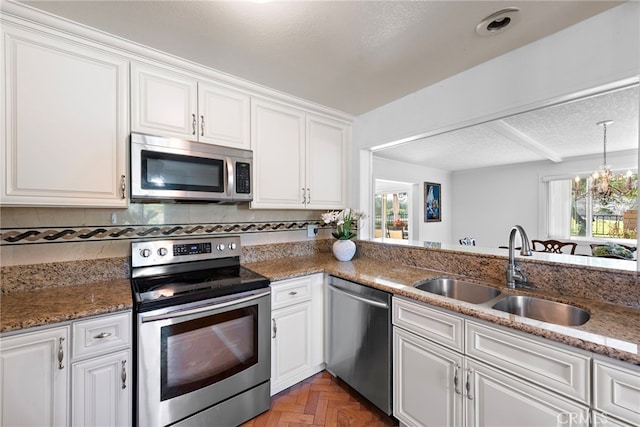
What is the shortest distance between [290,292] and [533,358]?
134cm

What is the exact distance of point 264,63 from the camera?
1718mm

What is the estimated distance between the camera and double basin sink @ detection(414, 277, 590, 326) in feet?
4.23

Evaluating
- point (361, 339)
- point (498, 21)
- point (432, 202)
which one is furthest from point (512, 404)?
point (432, 202)

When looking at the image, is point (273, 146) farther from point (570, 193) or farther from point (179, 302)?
point (570, 193)

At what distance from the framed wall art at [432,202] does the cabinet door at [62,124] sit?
5.26 metres

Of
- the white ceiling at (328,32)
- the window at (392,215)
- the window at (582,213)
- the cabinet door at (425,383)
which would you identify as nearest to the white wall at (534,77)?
the white ceiling at (328,32)

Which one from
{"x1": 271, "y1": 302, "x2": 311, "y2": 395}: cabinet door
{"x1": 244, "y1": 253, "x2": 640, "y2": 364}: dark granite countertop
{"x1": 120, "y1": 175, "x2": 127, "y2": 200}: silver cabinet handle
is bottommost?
{"x1": 271, "y1": 302, "x2": 311, "y2": 395}: cabinet door

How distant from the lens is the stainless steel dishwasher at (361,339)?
1.60 meters

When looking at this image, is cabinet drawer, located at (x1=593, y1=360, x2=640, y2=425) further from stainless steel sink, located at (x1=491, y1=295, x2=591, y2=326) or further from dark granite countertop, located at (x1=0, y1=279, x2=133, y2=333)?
dark granite countertop, located at (x1=0, y1=279, x2=133, y2=333)

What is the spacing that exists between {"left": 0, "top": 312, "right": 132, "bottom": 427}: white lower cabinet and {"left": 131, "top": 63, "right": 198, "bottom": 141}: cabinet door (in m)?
1.08

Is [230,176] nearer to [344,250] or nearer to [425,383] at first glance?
[344,250]

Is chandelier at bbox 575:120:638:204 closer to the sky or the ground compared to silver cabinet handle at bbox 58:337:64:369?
closer to the sky

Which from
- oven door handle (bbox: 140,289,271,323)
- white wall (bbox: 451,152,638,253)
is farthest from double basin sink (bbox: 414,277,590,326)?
white wall (bbox: 451,152,638,253)

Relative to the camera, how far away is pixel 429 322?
4.53 feet
